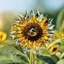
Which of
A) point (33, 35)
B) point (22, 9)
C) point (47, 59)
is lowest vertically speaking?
point (47, 59)

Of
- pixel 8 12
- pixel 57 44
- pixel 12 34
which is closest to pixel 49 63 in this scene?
pixel 57 44

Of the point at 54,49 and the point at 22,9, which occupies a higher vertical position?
the point at 22,9

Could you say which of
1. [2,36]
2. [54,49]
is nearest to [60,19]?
[54,49]

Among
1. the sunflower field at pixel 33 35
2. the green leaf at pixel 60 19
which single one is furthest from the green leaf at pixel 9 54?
the green leaf at pixel 60 19

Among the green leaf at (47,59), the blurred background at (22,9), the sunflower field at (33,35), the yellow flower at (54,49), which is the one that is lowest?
the green leaf at (47,59)

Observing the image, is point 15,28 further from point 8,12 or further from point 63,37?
point 63,37

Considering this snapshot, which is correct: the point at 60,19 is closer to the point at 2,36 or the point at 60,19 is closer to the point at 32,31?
the point at 32,31

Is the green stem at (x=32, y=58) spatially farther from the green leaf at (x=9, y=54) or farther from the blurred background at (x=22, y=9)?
the blurred background at (x=22, y=9)
